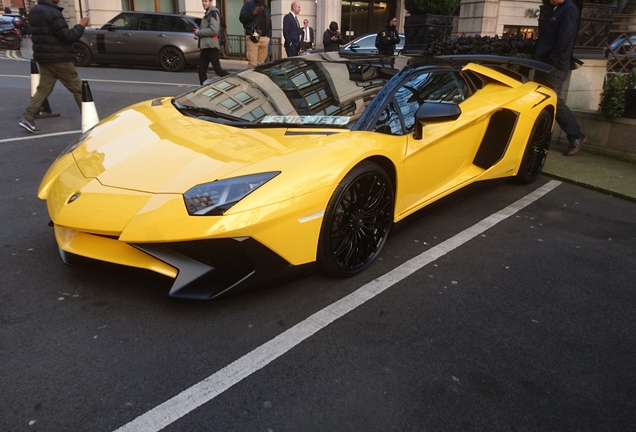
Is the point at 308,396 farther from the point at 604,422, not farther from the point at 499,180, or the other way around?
the point at 499,180

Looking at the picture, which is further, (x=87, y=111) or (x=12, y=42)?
(x=12, y=42)

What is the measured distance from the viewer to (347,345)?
100.0 inches

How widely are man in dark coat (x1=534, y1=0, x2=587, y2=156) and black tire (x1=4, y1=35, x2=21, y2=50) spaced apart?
22.5m

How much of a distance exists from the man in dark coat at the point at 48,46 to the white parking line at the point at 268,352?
18.0 ft

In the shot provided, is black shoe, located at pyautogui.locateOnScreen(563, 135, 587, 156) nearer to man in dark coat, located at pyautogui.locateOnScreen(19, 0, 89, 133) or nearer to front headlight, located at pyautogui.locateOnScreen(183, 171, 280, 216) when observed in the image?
front headlight, located at pyautogui.locateOnScreen(183, 171, 280, 216)

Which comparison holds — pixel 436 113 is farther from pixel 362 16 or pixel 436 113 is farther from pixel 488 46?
pixel 362 16

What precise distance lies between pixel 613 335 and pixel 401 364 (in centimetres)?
119

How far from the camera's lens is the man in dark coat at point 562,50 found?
6.02 m

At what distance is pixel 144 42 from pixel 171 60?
34.3 inches

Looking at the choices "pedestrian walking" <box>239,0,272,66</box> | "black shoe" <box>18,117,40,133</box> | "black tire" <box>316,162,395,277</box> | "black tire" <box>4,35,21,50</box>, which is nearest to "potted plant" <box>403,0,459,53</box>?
"pedestrian walking" <box>239,0,272,66</box>

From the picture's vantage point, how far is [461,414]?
2.12m

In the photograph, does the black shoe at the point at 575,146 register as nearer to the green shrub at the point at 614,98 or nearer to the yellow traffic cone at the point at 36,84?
the green shrub at the point at 614,98

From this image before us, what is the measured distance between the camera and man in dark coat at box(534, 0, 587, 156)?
19.7ft

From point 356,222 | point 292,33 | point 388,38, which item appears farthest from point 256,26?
point 356,222
